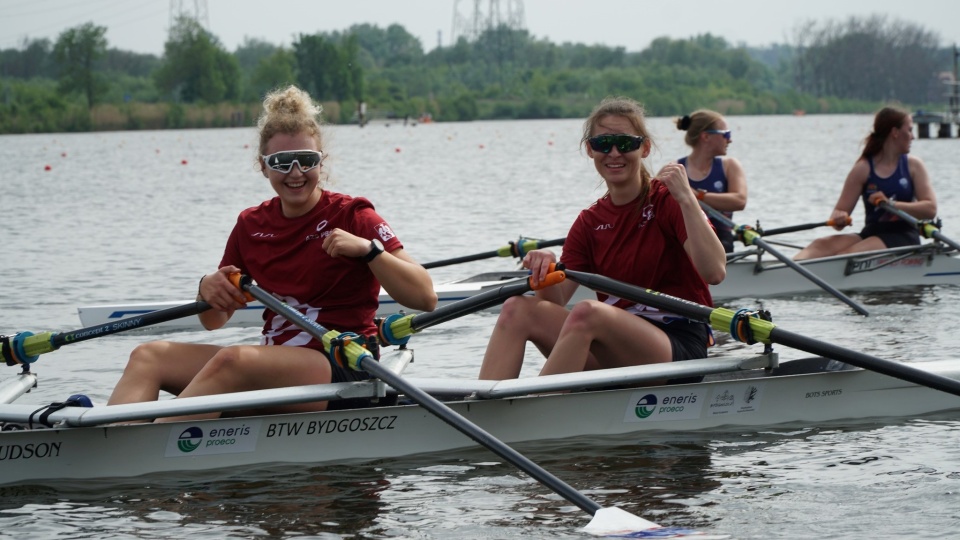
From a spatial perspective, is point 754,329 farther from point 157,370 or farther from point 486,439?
point 157,370

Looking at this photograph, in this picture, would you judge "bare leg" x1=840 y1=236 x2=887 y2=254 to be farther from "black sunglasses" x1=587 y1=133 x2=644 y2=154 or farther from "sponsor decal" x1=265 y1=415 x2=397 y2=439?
"sponsor decal" x1=265 y1=415 x2=397 y2=439

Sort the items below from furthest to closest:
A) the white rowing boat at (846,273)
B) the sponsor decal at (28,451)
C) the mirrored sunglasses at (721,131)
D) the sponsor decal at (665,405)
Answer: the white rowing boat at (846,273)
the mirrored sunglasses at (721,131)
the sponsor decal at (665,405)
the sponsor decal at (28,451)

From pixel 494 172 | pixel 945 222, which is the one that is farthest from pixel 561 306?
pixel 494 172

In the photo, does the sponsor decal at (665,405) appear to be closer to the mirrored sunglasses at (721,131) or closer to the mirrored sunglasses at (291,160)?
the mirrored sunglasses at (291,160)

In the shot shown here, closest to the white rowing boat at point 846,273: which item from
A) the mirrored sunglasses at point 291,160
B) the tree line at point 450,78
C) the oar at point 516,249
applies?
the oar at point 516,249

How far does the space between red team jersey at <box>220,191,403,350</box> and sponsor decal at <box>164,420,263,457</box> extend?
0.43 meters

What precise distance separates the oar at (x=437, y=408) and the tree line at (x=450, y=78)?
3145 inches

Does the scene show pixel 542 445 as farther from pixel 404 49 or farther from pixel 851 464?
pixel 404 49

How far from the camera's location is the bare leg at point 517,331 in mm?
6551

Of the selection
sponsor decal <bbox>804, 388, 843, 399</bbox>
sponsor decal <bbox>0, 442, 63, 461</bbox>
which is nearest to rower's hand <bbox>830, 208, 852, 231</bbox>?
sponsor decal <bbox>804, 388, 843, 399</bbox>

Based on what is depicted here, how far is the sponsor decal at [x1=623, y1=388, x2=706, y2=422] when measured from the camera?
649 centimetres

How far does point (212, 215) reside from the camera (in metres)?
23.1

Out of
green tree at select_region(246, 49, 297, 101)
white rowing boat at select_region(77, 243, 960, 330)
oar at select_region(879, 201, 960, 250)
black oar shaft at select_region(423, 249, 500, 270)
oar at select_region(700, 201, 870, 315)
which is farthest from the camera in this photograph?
green tree at select_region(246, 49, 297, 101)

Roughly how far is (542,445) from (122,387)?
6.46ft
